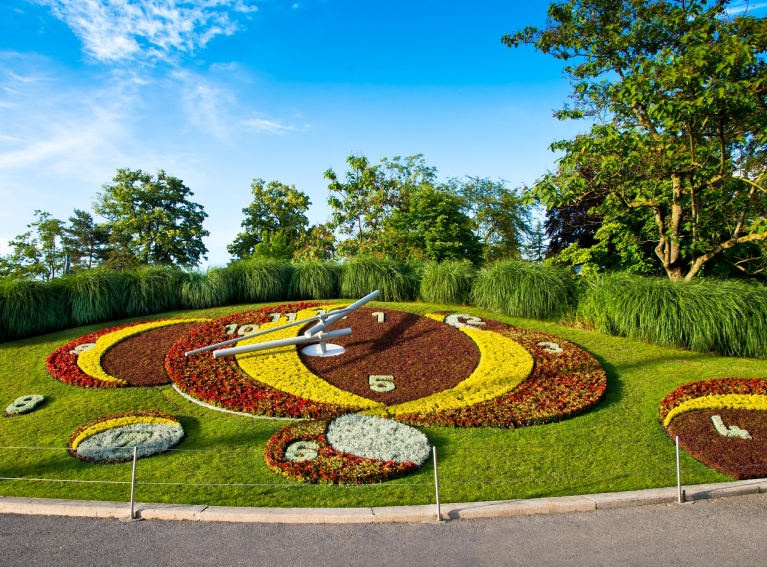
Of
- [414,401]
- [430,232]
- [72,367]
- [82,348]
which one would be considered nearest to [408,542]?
[414,401]

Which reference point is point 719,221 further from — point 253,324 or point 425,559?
point 425,559

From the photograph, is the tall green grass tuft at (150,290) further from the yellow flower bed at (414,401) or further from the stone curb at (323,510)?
the stone curb at (323,510)

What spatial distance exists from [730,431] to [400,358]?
6055mm

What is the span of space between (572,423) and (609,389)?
2.09 m

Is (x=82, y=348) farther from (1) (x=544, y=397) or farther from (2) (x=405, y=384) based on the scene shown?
(1) (x=544, y=397)

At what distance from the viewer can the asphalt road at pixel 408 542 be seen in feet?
18.8

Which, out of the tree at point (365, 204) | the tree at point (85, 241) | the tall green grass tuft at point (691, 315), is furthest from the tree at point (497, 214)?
the tree at point (85, 241)

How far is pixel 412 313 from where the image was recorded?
1441 centimetres

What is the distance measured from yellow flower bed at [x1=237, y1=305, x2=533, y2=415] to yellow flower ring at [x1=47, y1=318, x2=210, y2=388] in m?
2.69

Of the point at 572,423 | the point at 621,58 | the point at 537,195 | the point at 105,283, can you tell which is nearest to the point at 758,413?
the point at 572,423

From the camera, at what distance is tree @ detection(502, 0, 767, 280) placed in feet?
44.6

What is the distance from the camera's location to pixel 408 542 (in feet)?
19.9

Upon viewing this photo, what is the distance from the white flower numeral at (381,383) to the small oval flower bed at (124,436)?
350 centimetres

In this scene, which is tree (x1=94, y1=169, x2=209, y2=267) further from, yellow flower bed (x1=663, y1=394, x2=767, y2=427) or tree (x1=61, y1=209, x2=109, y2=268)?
yellow flower bed (x1=663, y1=394, x2=767, y2=427)
